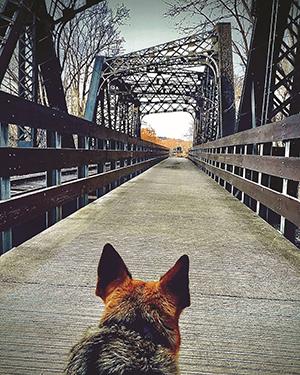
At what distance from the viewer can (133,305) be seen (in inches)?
44.1

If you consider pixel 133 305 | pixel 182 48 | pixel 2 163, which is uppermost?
pixel 182 48

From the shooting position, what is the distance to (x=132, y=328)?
42.1 inches

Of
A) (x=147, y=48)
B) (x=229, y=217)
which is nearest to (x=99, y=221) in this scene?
(x=229, y=217)

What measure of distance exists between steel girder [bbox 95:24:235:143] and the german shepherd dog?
956cm

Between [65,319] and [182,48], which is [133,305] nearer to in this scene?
[65,319]

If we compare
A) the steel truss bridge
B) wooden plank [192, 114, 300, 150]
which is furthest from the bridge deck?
wooden plank [192, 114, 300, 150]

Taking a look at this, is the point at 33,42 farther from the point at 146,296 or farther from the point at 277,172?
the point at 146,296

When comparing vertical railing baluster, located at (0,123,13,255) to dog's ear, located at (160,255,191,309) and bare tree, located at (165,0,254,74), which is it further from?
bare tree, located at (165,0,254,74)

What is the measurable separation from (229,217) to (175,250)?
5.41 ft

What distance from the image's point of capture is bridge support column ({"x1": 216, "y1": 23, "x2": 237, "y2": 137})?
10531mm

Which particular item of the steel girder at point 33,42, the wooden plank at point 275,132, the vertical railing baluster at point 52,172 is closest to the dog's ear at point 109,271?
the wooden plank at point 275,132

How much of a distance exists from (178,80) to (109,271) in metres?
31.0

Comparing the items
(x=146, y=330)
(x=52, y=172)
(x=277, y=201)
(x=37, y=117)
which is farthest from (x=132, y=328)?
(x=52, y=172)

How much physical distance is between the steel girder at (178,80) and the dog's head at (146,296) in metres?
9.55
